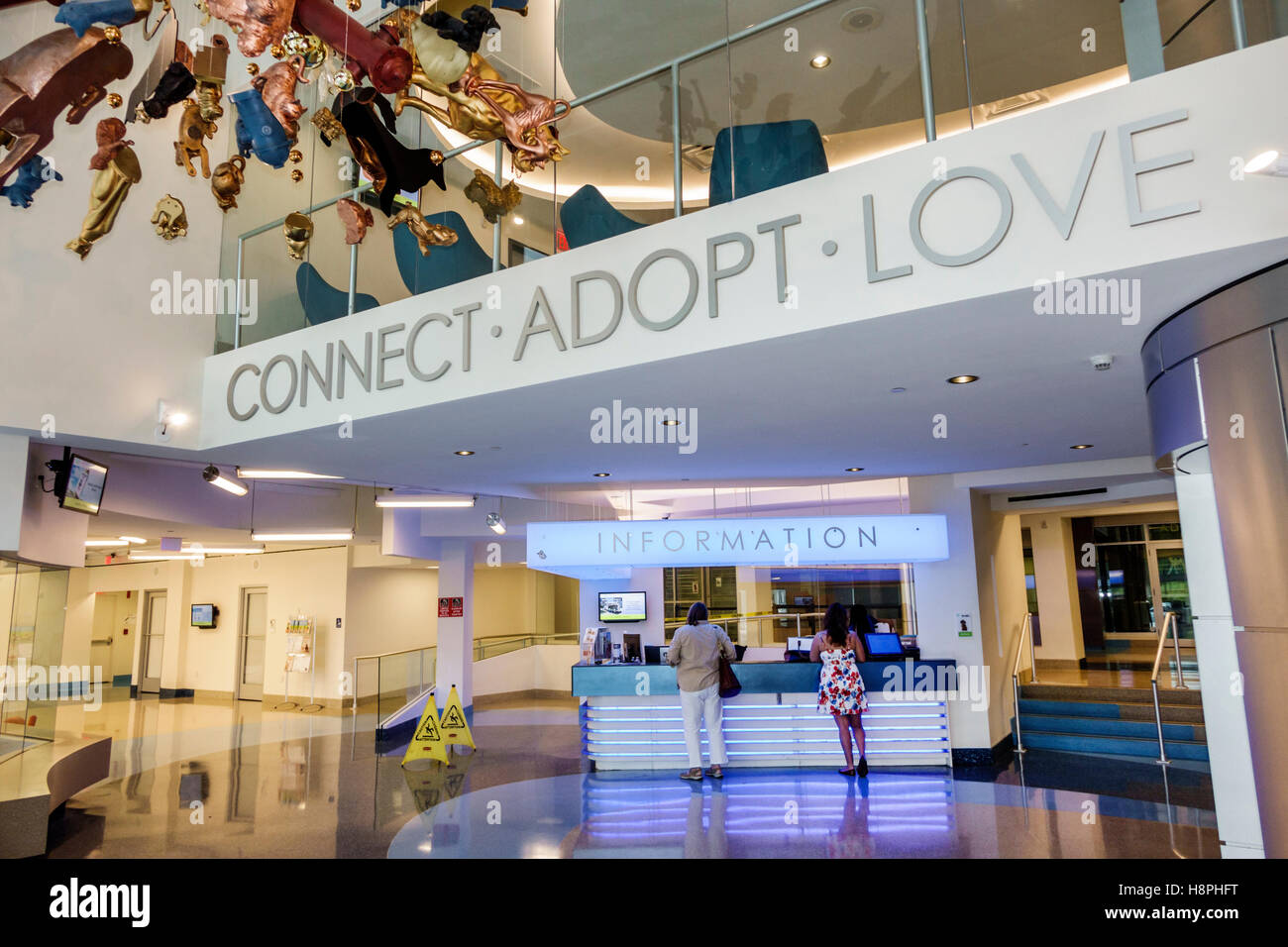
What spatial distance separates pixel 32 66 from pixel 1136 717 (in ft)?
34.7

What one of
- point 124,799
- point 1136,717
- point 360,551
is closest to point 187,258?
point 124,799

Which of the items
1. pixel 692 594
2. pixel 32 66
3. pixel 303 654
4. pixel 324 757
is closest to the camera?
pixel 32 66

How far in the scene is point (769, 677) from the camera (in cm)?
815

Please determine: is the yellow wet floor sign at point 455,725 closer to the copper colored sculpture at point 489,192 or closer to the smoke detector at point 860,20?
the copper colored sculpture at point 489,192

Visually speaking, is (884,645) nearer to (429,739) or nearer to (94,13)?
(429,739)

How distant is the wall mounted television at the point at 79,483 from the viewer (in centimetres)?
668

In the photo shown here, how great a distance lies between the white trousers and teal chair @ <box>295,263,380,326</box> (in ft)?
15.1

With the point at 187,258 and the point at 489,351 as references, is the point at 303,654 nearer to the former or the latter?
the point at 187,258

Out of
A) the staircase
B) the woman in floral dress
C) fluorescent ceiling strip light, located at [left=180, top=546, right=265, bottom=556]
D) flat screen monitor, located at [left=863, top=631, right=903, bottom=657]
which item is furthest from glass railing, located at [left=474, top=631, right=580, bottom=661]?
the staircase

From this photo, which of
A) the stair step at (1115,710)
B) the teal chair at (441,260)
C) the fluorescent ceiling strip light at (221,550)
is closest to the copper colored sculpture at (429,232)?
the teal chair at (441,260)

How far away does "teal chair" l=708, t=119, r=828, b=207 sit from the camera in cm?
443

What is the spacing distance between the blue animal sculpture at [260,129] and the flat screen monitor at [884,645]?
24.3 feet

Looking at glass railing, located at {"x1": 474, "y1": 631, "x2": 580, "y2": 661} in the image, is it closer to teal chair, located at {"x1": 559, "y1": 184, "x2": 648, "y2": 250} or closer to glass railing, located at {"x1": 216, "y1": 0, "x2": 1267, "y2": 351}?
glass railing, located at {"x1": 216, "y1": 0, "x2": 1267, "y2": 351}

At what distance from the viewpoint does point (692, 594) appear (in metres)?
17.5
